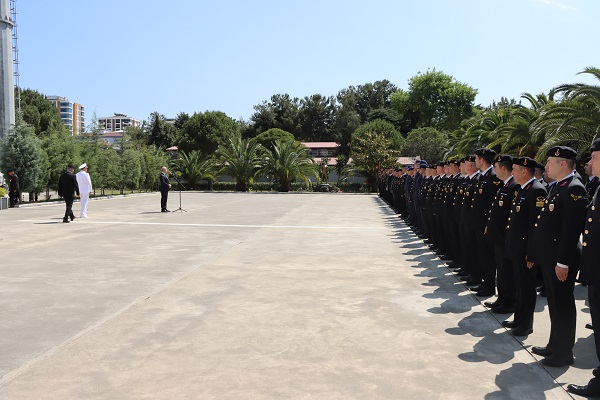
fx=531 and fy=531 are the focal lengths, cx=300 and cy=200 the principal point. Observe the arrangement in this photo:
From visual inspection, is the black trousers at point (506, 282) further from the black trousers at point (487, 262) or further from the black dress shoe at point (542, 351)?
the black dress shoe at point (542, 351)

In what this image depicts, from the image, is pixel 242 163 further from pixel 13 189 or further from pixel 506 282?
pixel 506 282

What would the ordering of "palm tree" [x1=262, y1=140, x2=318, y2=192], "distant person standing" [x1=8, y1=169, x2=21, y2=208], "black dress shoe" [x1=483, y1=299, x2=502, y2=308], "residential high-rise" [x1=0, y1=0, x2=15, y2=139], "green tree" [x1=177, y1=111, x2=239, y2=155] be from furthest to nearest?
"green tree" [x1=177, y1=111, x2=239, y2=155], "palm tree" [x1=262, y1=140, x2=318, y2=192], "residential high-rise" [x1=0, y1=0, x2=15, y2=139], "distant person standing" [x1=8, y1=169, x2=21, y2=208], "black dress shoe" [x1=483, y1=299, x2=502, y2=308]

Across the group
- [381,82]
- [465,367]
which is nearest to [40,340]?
[465,367]

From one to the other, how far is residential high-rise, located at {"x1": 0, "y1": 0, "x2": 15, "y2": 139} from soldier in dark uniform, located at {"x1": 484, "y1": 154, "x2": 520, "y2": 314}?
25.7m

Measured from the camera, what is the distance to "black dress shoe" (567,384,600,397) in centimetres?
364

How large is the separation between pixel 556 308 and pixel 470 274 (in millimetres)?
3056

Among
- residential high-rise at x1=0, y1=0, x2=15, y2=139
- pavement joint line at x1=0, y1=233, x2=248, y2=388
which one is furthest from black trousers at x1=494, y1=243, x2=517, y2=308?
residential high-rise at x1=0, y1=0, x2=15, y2=139

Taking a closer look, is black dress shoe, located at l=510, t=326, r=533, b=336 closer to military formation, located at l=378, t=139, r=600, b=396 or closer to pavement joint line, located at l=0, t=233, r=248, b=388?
military formation, located at l=378, t=139, r=600, b=396

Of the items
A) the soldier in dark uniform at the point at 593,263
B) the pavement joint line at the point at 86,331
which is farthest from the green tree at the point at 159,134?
the soldier in dark uniform at the point at 593,263

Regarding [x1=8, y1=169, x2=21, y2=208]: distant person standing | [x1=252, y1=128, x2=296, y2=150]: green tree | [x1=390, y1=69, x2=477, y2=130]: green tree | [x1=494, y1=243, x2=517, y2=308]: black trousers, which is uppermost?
[x1=390, y1=69, x2=477, y2=130]: green tree

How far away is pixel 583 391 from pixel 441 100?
2592 inches

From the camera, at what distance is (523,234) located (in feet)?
17.2

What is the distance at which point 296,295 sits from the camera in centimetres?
659

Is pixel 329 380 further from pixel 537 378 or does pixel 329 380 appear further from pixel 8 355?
pixel 8 355
